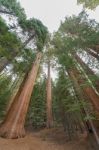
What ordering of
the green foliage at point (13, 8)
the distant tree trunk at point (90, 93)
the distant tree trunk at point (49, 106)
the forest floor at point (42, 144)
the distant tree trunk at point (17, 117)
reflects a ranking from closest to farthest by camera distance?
the forest floor at point (42, 144), the green foliage at point (13, 8), the distant tree trunk at point (17, 117), the distant tree trunk at point (90, 93), the distant tree trunk at point (49, 106)

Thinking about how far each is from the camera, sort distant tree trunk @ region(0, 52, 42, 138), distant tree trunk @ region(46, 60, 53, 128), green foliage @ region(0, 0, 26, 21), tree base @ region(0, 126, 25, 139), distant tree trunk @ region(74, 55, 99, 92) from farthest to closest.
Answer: distant tree trunk @ region(46, 60, 53, 128), distant tree trunk @ region(74, 55, 99, 92), distant tree trunk @ region(0, 52, 42, 138), tree base @ region(0, 126, 25, 139), green foliage @ region(0, 0, 26, 21)

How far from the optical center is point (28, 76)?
1988 centimetres


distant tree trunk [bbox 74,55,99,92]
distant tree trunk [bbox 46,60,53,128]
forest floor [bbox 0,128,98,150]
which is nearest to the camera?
forest floor [bbox 0,128,98,150]

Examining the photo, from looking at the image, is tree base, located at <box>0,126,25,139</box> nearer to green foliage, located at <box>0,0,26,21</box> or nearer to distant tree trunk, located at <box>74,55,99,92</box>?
distant tree trunk, located at <box>74,55,99,92</box>

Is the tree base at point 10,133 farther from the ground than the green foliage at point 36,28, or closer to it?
closer to it

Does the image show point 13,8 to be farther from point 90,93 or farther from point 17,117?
point 90,93

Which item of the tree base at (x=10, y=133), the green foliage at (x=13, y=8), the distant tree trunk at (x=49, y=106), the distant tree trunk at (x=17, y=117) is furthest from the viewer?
the distant tree trunk at (x=49, y=106)

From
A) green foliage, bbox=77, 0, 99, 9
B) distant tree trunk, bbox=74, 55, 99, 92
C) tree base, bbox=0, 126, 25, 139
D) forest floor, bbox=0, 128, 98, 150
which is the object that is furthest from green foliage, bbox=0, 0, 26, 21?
forest floor, bbox=0, 128, 98, 150

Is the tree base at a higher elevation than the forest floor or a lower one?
higher

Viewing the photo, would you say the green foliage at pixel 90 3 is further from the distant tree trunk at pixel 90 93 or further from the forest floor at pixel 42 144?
the forest floor at pixel 42 144

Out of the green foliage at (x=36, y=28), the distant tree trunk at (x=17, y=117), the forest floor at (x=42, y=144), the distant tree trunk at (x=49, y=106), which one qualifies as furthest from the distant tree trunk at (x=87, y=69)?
the distant tree trunk at (x=49, y=106)

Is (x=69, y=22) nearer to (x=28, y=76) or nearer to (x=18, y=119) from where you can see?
(x=28, y=76)

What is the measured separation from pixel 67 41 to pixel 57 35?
520cm

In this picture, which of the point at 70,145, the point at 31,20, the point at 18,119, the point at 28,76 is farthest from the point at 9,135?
the point at 31,20
